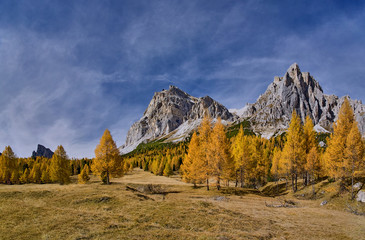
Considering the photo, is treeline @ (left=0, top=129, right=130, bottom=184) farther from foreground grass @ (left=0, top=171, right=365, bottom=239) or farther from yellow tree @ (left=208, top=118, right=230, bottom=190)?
yellow tree @ (left=208, top=118, right=230, bottom=190)

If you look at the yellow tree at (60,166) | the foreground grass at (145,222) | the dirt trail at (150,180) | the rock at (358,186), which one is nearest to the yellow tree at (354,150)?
the rock at (358,186)

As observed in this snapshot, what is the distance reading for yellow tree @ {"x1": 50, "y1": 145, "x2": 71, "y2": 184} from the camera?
5066 cm

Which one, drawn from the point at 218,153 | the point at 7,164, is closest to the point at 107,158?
the point at 218,153

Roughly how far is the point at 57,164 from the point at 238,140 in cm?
5107

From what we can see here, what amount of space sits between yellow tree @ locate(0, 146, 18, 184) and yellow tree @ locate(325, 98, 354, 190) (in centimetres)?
8315

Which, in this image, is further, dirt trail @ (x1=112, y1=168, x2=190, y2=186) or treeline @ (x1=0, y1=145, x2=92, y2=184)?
dirt trail @ (x1=112, y1=168, x2=190, y2=186)

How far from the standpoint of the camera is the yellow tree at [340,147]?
30.1m

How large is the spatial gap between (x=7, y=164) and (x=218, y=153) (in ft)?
215

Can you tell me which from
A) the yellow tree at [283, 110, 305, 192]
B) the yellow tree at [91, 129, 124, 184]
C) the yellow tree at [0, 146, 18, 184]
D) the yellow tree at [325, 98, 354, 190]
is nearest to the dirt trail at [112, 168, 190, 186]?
the yellow tree at [91, 129, 124, 184]

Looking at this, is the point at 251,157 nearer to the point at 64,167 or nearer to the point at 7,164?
the point at 64,167

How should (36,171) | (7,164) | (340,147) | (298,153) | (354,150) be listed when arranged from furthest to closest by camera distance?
(36,171), (7,164), (298,153), (340,147), (354,150)

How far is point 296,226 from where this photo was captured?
15680 millimetres

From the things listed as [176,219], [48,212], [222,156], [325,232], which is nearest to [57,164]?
[48,212]

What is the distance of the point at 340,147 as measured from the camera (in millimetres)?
30750
